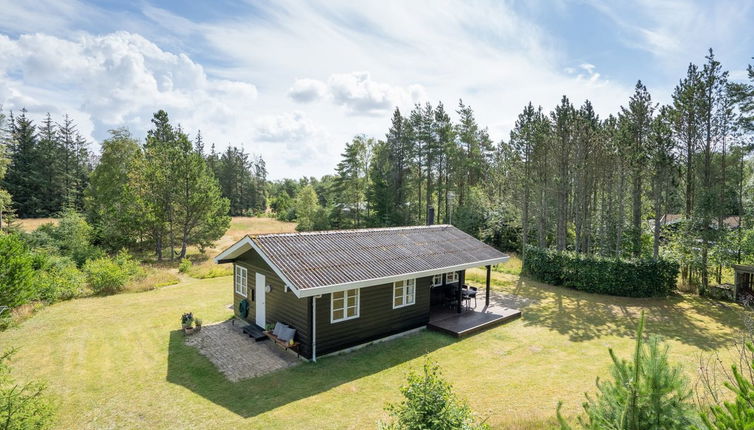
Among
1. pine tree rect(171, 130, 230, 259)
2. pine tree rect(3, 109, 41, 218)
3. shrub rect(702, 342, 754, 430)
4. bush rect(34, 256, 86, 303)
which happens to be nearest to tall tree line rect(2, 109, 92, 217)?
pine tree rect(3, 109, 41, 218)

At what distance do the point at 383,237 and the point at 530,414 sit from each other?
7.55m

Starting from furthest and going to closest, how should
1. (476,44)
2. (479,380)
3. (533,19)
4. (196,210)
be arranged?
(196,210), (476,44), (533,19), (479,380)

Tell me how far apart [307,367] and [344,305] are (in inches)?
74.6

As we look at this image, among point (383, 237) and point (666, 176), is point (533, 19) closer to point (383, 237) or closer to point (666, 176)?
point (383, 237)

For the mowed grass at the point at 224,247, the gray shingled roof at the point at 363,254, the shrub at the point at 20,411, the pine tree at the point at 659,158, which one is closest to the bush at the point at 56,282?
the mowed grass at the point at 224,247

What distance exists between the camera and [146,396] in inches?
328

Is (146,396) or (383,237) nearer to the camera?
(146,396)

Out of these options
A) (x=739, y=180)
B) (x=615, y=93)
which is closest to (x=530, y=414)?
(x=615, y=93)

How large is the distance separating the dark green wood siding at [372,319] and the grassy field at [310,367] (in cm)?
44

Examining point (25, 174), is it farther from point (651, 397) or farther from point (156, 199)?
point (651, 397)

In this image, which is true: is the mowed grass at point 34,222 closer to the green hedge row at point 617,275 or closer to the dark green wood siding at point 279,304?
the dark green wood siding at point 279,304

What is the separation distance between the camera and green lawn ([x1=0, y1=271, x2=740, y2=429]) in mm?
7684

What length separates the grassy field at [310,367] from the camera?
25.2ft

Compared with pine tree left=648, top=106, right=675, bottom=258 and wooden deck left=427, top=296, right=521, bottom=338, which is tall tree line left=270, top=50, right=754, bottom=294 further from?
wooden deck left=427, top=296, right=521, bottom=338
